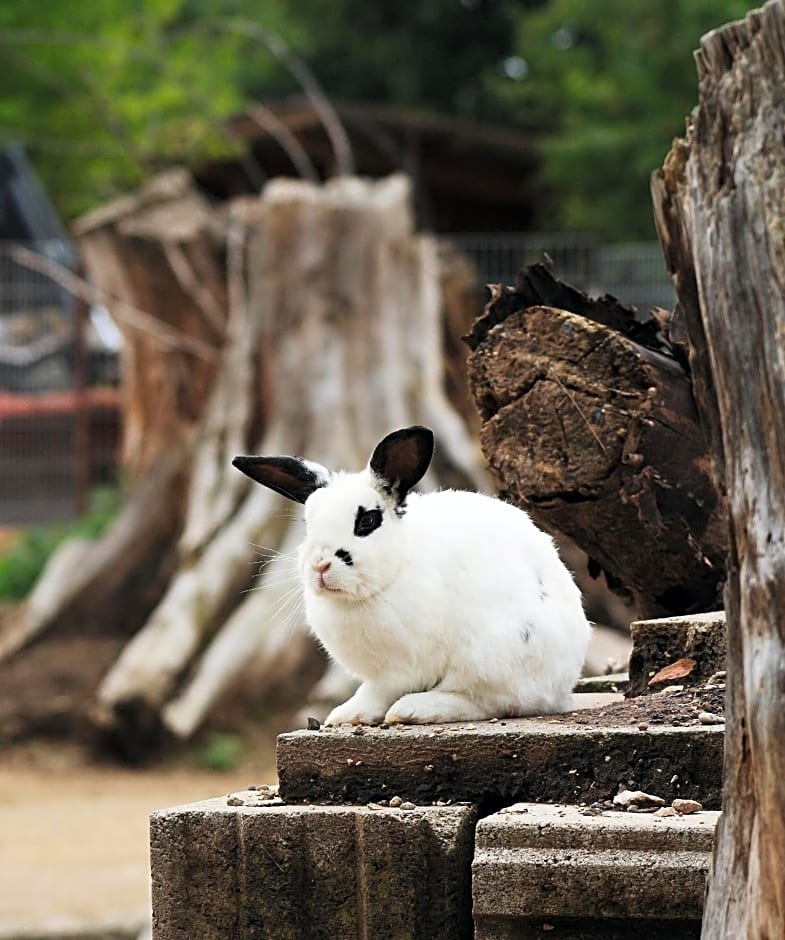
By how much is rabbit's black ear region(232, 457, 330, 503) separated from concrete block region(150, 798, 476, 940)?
0.78m

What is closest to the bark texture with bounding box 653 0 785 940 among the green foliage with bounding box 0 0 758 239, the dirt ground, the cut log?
the cut log

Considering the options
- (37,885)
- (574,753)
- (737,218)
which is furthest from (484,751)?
(37,885)

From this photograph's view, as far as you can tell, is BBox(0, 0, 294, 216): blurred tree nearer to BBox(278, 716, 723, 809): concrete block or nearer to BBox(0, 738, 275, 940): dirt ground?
BBox(0, 738, 275, 940): dirt ground

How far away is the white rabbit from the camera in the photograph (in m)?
3.63

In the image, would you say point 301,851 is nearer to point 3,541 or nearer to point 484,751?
point 484,751

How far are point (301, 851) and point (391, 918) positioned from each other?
233 millimetres

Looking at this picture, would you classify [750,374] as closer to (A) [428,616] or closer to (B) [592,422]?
(A) [428,616]

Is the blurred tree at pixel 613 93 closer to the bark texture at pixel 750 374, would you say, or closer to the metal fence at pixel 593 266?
the metal fence at pixel 593 266

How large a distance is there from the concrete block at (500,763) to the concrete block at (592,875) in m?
0.19

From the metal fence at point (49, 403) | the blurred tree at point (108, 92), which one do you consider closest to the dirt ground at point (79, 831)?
the metal fence at point (49, 403)

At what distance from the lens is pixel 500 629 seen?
12.0 ft

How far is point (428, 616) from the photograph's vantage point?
3.66m

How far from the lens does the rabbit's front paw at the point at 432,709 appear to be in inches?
141

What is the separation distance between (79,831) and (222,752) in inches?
57.2
